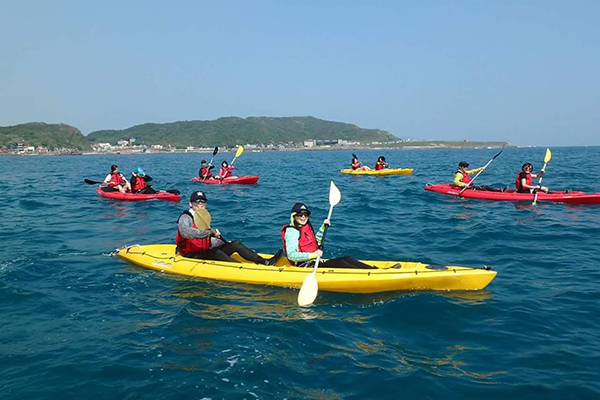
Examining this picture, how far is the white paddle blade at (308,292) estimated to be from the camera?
612 centimetres

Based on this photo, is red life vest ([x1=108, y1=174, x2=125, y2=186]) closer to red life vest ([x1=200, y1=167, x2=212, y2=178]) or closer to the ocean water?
red life vest ([x1=200, y1=167, x2=212, y2=178])

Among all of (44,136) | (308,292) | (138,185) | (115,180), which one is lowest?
(308,292)

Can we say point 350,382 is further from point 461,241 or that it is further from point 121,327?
point 461,241

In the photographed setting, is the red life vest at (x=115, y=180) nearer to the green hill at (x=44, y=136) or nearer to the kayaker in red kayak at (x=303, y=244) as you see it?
the kayaker in red kayak at (x=303, y=244)

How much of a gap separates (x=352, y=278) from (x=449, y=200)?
10967mm

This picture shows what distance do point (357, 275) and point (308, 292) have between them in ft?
3.18

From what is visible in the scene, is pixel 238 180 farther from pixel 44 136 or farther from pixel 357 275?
pixel 44 136

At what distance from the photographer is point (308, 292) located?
6.19 metres

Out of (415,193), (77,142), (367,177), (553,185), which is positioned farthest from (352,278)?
(77,142)

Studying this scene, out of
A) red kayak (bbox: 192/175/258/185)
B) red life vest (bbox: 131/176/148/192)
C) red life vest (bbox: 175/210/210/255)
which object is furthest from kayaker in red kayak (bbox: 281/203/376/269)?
red kayak (bbox: 192/175/258/185)

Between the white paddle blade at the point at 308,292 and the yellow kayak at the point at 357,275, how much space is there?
570 mm

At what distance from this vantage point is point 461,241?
998 cm

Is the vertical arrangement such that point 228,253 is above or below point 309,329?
above

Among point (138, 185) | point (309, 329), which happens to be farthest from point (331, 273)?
point (138, 185)
